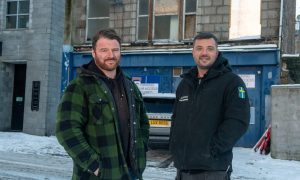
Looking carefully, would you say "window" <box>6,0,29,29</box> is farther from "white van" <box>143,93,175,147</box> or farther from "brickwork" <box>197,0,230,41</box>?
"white van" <box>143,93,175,147</box>

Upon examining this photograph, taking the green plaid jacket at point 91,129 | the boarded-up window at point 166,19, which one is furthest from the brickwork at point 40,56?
the green plaid jacket at point 91,129

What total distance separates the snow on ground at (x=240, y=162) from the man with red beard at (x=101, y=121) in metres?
5.43

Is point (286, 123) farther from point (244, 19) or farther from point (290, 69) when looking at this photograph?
point (244, 19)

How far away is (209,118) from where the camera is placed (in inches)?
139

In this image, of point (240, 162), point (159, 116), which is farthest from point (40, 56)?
point (240, 162)

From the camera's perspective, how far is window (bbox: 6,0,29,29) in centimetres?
1712

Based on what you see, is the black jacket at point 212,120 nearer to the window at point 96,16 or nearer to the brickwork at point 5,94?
the window at point 96,16

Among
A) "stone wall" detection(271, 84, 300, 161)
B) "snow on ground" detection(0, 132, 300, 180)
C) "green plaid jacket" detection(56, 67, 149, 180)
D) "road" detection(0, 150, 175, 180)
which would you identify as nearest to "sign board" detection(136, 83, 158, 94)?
"snow on ground" detection(0, 132, 300, 180)

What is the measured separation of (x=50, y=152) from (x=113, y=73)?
905 centimetres

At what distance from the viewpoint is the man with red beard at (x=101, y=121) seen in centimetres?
316

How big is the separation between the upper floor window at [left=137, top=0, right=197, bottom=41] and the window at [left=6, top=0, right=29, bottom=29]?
491cm

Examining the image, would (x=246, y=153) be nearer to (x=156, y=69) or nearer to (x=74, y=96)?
(x=156, y=69)

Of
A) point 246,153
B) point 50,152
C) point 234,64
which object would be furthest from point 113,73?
point 234,64

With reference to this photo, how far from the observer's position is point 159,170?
9336mm
